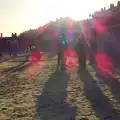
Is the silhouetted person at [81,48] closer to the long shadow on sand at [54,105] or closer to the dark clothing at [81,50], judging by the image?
the dark clothing at [81,50]

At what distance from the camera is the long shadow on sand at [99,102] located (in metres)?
7.85

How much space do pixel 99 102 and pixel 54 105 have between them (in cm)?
117

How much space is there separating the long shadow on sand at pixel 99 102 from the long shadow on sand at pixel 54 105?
0.58 meters

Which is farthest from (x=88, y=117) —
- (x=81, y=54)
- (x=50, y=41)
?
(x=50, y=41)

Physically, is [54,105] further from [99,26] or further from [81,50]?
[99,26]

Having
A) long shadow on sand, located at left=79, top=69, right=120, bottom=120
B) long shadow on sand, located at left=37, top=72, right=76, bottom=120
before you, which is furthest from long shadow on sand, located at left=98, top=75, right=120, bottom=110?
long shadow on sand, located at left=37, top=72, right=76, bottom=120

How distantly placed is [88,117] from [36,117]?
1.06 m

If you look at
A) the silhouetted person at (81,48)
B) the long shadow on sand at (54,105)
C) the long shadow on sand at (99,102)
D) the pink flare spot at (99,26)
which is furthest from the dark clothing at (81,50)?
the long shadow on sand at (54,105)

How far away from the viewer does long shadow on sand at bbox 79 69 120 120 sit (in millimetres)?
7848

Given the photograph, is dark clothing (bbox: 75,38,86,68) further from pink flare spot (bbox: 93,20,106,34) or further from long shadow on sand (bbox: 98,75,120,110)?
pink flare spot (bbox: 93,20,106,34)

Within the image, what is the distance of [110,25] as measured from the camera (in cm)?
2397

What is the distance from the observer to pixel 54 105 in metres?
9.12

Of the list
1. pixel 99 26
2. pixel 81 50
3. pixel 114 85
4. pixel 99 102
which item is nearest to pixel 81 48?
pixel 81 50

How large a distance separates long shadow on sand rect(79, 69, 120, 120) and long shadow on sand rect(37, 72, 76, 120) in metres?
0.58
